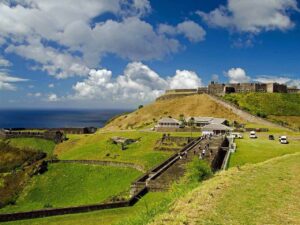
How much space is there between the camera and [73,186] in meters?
52.2

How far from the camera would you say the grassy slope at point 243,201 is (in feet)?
46.9

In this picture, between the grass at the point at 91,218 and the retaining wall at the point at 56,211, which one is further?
the retaining wall at the point at 56,211

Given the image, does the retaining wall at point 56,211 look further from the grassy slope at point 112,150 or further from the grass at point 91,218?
the grassy slope at point 112,150

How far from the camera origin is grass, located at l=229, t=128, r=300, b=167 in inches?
1878

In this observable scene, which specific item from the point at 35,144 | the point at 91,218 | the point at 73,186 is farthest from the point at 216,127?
the point at 91,218

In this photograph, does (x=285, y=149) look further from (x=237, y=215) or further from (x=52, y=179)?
(x=237, y=215)

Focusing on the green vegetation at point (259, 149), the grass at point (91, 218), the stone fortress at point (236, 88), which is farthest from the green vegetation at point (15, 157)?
the stone fortress at point (236, 88)

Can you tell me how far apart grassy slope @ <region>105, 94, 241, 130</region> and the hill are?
Answer: 20.7ft

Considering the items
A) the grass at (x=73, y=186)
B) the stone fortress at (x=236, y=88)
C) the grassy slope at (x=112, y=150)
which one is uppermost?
the stone fortress at (x=236, y=88)

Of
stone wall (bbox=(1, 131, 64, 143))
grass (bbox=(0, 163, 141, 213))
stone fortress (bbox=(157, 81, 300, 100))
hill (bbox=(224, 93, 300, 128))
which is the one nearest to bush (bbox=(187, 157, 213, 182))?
grass (bbox=(0, 163, 141, 213))

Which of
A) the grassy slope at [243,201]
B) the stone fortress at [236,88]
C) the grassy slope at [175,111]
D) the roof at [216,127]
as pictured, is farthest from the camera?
the stone fortress at [236,88]

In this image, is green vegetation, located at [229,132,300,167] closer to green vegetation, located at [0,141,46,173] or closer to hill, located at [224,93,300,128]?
hill, located at [224,93,300,128]

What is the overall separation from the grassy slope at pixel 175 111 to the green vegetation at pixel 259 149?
1306 inches

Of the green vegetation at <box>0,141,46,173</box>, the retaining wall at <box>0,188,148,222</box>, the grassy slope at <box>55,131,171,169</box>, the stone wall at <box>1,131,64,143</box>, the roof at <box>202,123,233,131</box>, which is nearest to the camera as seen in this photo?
the retaining wall at <box>0,188,148,222</box>
